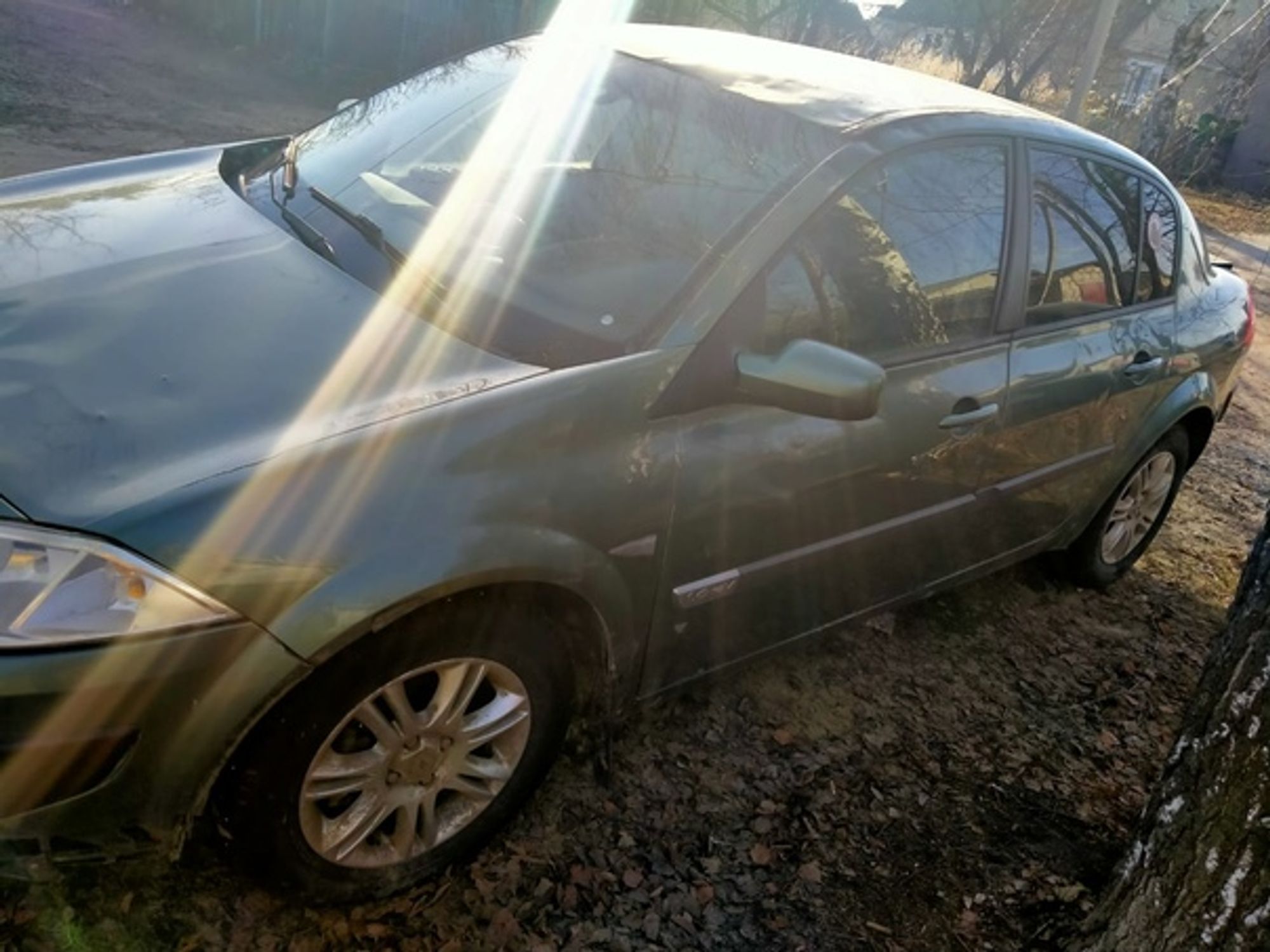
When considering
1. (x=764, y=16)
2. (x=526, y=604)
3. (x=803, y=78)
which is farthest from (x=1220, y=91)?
(x=526, y=604)

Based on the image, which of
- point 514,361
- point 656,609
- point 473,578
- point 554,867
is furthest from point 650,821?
point 514,361

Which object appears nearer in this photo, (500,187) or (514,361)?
(514,361)

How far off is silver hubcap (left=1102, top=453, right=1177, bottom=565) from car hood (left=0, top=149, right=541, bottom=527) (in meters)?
2.98

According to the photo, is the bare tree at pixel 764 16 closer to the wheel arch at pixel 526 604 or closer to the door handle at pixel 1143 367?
the door handle at pixel 1143 367

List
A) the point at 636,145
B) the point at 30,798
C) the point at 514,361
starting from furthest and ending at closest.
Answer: the point at 636,145 < the point at 514,361 < the point at 30,798

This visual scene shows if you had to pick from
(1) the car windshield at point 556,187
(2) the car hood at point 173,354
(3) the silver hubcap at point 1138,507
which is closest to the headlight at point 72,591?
(2) the car hood at point 173,354

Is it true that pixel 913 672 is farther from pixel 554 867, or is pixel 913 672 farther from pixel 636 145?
pixel 636 145

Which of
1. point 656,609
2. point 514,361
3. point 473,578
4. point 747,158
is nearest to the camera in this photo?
point 473,578

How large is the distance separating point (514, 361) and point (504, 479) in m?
0.31

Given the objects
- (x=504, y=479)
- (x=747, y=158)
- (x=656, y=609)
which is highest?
(x=747, y=158)

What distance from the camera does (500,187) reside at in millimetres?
2854

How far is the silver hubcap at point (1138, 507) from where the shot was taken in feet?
13.8

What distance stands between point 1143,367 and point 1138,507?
88 cm

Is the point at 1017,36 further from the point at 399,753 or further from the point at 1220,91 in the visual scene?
the point at 399,753
